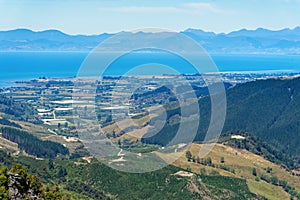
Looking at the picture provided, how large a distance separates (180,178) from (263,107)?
58.7m

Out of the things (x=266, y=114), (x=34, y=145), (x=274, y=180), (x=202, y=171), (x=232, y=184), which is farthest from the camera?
(x=266, y=114)

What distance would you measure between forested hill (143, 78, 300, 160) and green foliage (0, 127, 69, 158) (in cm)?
1686

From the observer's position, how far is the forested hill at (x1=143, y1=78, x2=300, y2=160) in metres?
96.7

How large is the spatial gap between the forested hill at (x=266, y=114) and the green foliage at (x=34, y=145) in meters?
16.9

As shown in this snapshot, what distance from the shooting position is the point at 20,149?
86188 mm

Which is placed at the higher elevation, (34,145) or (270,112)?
(270,112)

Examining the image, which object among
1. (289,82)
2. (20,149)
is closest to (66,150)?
(20,149)

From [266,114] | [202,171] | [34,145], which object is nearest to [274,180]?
[202,171]

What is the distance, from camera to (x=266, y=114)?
4299 inches

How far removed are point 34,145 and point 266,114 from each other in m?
49.8

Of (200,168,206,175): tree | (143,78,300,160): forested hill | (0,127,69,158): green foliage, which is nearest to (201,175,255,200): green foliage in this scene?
(200,168,206,175): tree

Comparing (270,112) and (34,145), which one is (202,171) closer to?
(34,145)

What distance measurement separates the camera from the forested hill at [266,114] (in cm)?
9669

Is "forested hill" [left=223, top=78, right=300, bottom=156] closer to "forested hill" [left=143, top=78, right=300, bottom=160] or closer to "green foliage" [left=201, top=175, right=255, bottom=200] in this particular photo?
"forested hill" [left=143, top=78, right=300, bottom=160]
